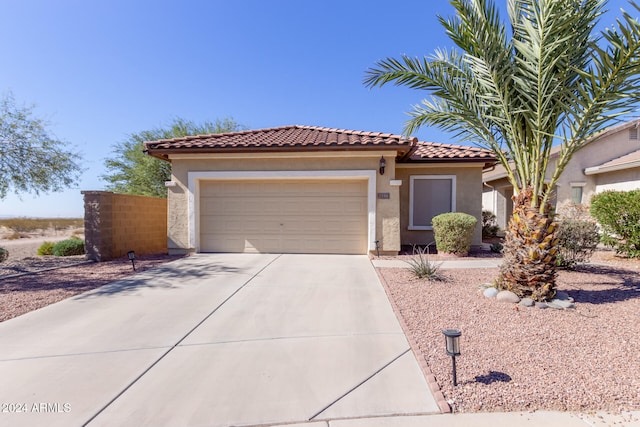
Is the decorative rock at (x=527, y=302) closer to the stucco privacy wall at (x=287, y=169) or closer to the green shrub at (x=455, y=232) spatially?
the green shrub at (x=455, y=232)

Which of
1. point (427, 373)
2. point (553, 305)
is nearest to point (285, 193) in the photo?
point (553, 305)

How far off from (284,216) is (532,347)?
25.8ft

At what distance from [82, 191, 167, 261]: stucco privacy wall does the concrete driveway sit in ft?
13.7

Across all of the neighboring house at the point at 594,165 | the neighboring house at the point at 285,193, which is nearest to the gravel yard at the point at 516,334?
the neighboring house at the point at 285,193

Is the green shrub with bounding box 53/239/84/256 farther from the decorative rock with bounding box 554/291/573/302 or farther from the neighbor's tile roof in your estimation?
the decorative rock with bounding box 554/291/573/302

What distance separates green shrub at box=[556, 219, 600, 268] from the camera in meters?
7.55

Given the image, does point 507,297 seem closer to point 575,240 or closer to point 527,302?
point 527,302

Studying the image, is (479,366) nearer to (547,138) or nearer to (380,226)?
(547,138)

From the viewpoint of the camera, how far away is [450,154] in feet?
37.4

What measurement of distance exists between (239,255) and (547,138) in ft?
28.3

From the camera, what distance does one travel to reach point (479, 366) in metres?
3.35

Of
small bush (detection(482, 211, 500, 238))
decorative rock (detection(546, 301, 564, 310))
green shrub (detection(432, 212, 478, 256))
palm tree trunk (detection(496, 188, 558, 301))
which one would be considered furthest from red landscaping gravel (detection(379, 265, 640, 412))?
small bush (detection(482, 211, 500, 238))

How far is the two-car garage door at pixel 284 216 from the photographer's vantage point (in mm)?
10312

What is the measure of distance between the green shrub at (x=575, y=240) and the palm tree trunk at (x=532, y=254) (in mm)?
2791
